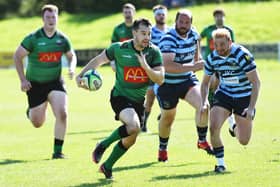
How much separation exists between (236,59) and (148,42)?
4.24ft

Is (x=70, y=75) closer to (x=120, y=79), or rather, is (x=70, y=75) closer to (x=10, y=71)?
(x=120, y=79)

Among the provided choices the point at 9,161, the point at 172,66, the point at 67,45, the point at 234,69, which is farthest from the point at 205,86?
the point at 9,161

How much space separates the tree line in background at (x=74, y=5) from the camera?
200 feet

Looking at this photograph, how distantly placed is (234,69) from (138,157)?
2.63 m

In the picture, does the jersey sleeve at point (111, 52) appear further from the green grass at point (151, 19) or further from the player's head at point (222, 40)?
the green grass at point (151, 19)

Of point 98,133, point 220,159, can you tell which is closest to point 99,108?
point 98,133

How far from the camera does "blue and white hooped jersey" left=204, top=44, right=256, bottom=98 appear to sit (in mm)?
9992

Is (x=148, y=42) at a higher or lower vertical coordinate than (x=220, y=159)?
higher

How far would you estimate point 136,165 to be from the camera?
11.1 m

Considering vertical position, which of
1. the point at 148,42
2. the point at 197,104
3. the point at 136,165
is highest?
the point at 148,42

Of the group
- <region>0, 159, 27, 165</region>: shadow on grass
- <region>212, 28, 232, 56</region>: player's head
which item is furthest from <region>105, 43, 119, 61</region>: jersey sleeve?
<region>0, 159, 27, 165</region>: shadow on grass

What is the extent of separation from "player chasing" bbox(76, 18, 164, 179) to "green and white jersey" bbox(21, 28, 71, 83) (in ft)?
8.82

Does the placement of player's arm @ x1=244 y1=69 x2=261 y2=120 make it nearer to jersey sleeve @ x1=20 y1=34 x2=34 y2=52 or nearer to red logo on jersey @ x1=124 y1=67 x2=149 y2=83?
red logo on jersey @ x1=124 y1=67 x2=149 y2=83

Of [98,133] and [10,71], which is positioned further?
[10,71]
